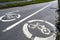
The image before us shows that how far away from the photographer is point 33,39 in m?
5.72

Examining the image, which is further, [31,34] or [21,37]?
[31,34]

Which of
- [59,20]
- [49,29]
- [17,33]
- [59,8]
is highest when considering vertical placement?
[59,8]

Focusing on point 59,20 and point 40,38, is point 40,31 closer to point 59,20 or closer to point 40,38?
point 40,38

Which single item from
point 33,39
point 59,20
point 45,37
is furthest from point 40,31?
point 59,20

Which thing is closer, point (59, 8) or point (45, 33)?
point (59, 8)

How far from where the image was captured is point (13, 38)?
18.6 feet

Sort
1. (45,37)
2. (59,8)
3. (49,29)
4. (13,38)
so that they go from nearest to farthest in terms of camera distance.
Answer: (59,8) → (13,38) → (45,37) → (49,29)

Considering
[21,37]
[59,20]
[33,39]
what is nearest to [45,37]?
[33,39]

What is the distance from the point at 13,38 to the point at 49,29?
2.44m

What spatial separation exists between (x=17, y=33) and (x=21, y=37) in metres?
0.61

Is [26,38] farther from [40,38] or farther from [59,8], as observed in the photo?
[59,8]

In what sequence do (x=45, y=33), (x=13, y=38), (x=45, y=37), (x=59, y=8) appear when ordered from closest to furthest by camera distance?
(x=59, y=8)
(x=13, y=38)
(x=45, y=37)
(x=45, y=33)

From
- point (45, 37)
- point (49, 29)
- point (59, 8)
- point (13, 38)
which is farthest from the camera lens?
point (49, 29)

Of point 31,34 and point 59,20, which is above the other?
point 59,20
